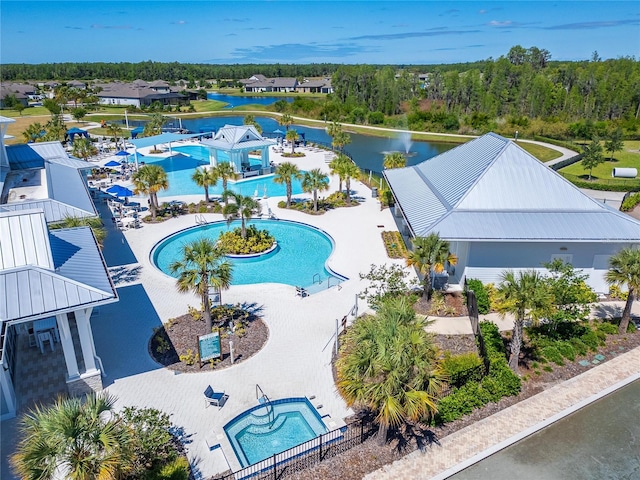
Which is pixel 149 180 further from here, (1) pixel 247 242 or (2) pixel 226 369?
(2) pixel 226 369

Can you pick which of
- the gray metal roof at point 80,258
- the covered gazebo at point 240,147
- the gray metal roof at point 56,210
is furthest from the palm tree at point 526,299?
the covered gazebo at point 240,147

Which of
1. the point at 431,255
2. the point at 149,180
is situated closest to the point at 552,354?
the point at 431,255

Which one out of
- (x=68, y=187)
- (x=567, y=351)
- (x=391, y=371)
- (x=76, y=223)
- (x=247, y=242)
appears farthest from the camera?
(x=247, y=242)

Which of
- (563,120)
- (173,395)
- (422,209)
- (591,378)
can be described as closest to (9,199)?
(173,395)

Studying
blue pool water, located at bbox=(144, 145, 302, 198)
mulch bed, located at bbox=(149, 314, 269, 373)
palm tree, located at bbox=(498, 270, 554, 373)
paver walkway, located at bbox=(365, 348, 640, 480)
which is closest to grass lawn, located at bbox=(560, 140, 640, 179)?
blue pool water, located at bbox=(144, 145, 302, 198)

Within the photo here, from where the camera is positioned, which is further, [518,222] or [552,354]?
[518,222]

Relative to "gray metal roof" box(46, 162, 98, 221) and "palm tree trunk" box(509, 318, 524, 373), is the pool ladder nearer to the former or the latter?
"palm tree trunk" box(509, 318, 524, 373)
